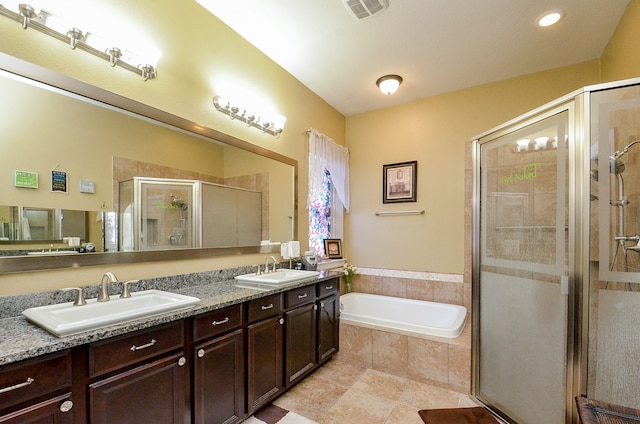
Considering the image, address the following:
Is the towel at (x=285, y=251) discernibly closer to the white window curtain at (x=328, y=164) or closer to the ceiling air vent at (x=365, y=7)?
the white window curtain at (x=328, y=164)

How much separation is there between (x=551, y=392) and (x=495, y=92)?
2.73m

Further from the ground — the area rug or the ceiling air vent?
the ceiling air vent

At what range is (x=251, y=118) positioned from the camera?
2465 mm

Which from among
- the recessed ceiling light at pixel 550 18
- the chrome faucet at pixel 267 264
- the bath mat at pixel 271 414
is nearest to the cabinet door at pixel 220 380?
the bath mat at pixel 271 414

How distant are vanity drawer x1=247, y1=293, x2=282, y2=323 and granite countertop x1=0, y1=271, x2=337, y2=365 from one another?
0.16 ft

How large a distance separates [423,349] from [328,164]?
6.98ft

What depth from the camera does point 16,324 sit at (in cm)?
121

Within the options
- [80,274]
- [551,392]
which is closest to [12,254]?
[80,274]

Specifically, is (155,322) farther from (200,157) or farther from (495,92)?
(495,92)

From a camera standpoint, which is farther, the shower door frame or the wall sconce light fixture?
the wall sconce light fixture

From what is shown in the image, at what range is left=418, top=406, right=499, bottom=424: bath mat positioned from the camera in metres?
1.97

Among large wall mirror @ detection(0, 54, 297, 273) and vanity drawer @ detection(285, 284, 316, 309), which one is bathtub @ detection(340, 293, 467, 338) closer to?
vanity drawer @ detection(285, 284, 316, 309)

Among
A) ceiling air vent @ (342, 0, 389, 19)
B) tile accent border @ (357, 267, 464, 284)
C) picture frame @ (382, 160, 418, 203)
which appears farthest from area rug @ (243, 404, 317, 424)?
ceiling air vent @ (342, 0, 389, 19)

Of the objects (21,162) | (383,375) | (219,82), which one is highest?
(219,82)
